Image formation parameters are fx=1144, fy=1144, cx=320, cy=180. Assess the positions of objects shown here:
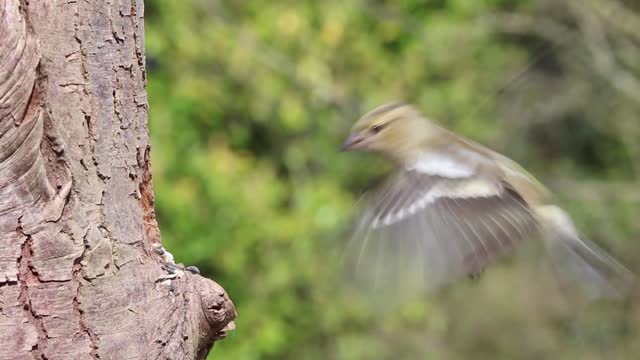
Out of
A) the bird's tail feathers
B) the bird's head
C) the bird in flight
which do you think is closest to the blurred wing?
the bird in flight

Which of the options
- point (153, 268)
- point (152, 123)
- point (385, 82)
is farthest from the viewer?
point (385, 82)

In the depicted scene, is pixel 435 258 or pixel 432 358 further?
pixel 432 358

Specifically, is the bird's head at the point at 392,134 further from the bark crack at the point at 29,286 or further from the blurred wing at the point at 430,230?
the bark crack at the point at 29,286

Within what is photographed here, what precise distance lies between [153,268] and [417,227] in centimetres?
103

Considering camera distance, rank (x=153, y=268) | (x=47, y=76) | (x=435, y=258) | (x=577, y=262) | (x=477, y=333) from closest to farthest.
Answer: (x=47, y=76), (x=153, y=268), (x=435, y=258), (x=577, y=262), (x=477, y=333)

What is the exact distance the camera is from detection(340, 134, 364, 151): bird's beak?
339cm

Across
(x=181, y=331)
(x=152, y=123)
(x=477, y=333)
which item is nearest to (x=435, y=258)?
(x=181, y=331)

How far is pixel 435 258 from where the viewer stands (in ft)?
9.96

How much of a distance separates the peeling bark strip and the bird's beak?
3.73 feet

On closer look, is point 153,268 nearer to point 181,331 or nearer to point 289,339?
point 181,331

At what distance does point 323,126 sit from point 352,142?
292 cm

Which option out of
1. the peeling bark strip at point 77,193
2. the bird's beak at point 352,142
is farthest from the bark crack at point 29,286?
the bird's beak at point 352,142

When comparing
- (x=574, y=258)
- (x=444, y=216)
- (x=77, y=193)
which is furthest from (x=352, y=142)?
(x=77, y=193)

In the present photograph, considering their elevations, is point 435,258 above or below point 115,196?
below
